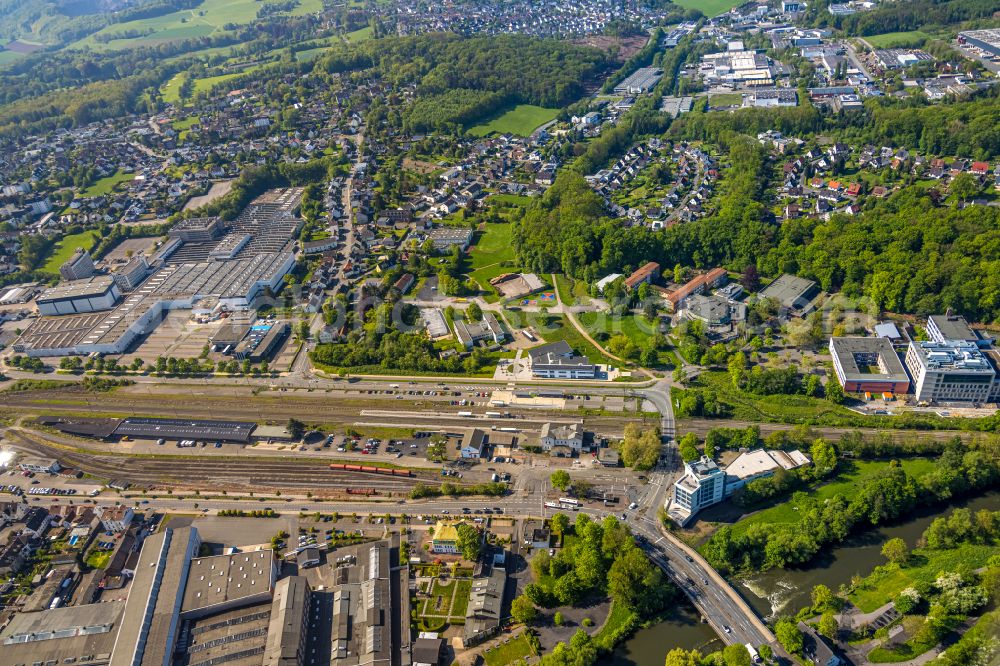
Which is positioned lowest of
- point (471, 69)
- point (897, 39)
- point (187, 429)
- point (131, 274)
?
point (187, 429)

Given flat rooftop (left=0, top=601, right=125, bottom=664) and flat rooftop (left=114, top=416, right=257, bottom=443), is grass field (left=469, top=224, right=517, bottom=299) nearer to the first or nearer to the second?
flat rooftop (left=114, top=416, right=257, bottom=443)

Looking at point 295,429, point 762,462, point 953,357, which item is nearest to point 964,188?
point 953,357

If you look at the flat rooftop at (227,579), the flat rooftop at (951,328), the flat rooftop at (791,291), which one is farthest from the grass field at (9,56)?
the flat rooftop at (951,328)

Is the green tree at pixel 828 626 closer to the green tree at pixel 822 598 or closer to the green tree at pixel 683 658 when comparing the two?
the green tree at pixel 822 598

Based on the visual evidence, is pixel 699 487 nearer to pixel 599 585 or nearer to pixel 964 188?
pixel 599 585

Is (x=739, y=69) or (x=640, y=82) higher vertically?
(x=739, y=69)

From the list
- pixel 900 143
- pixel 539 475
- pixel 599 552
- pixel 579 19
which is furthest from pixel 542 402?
pixel 579 19

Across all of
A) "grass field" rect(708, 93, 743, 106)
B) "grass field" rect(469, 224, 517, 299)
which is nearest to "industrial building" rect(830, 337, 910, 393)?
"grass field" rect(469, 224, 517, 299)
